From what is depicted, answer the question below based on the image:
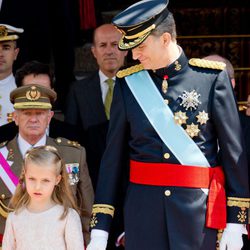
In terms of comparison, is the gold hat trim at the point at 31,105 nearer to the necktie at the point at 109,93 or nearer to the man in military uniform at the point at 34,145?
the man in military uniform at the point at 34,145

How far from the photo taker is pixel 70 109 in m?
5.78

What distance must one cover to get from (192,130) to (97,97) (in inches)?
65.0

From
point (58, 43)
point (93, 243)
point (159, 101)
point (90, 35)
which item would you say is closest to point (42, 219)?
point (93, 243)

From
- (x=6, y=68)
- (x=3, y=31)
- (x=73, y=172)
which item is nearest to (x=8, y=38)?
(x=3, y=31)

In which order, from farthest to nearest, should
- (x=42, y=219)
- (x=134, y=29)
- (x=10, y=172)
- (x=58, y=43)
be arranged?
(x=58, y=43) → (x=10, y=172) → (x=42, y=219) → (x=134, y=29)

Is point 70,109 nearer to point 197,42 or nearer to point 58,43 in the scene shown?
point 58,43

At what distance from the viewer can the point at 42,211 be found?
15.2 ft

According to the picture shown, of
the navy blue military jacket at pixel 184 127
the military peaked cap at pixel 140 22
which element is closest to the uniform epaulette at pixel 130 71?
the navy blue military jacket at pixel 184 127

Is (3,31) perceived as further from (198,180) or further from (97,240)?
(198,180)

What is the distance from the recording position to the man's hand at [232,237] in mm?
4148

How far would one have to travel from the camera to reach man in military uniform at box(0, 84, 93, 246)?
500cm

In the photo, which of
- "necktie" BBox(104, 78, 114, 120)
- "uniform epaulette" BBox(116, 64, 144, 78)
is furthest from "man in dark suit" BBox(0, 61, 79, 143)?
"uniform epaulette" BBox(116, 64, 144, 78)

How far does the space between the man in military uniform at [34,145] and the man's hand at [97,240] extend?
0.66 meters

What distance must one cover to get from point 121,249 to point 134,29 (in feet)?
6.42
